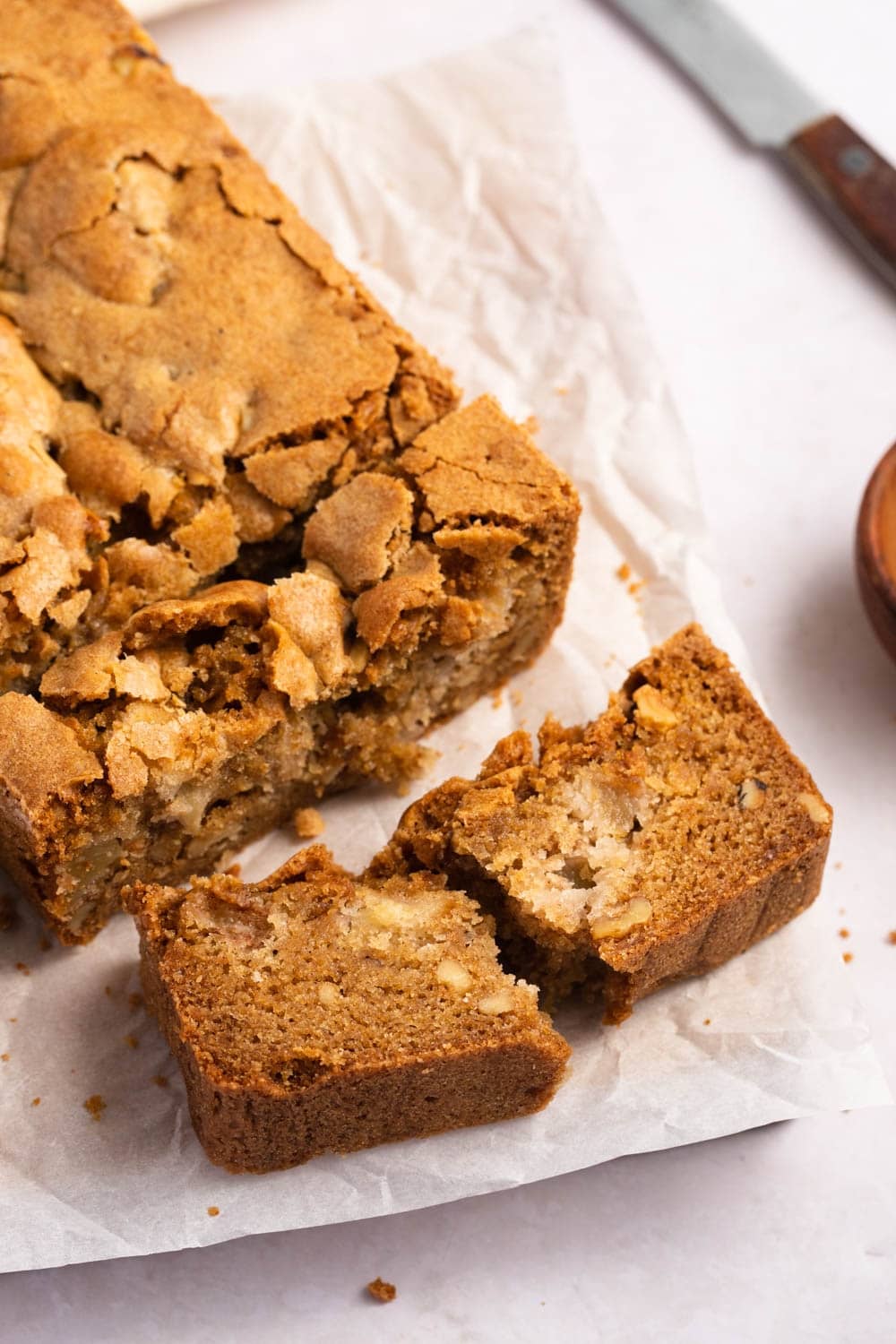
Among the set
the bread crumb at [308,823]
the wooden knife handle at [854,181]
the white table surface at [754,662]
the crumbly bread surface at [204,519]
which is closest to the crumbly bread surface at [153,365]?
the crumbly bread surface at [204,519]

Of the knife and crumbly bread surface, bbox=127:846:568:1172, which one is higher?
the knife

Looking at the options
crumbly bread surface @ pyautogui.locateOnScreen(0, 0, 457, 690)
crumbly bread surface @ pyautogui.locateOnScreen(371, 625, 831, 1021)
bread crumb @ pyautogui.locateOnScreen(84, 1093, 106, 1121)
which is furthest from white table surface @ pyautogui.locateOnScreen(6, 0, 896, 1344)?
crumbly bread surface @ pyautogui.locateOnScreen(0, 0, 457, 690)

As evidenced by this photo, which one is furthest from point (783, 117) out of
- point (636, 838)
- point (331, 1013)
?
point (331, 1013)

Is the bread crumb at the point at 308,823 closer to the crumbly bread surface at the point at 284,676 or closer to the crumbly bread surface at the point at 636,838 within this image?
the crumbly bread surface at the point at 284,676

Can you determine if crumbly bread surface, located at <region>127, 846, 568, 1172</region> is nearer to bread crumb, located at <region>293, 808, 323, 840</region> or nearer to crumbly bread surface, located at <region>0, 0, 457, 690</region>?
bread crumb, located at <region>293, 808, 323, 840</region>

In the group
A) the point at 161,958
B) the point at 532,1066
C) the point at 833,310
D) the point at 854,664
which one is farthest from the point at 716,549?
the point at 161,958

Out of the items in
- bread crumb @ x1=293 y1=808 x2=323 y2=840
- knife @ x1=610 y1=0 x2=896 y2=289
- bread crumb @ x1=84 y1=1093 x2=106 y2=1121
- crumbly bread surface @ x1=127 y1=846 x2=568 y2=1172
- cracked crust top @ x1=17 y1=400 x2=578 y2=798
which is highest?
knife @ x1=610 y1=0 x2=896 y2=289
